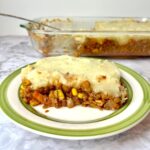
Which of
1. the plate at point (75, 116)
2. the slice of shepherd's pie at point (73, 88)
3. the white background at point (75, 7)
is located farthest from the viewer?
the white background at point (75, 7)

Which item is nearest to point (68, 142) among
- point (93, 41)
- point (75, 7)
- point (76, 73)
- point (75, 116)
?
point (75, 116)

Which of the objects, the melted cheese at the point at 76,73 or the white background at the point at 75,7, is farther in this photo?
the white background at the point at 75,7

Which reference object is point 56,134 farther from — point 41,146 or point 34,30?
point 34,30

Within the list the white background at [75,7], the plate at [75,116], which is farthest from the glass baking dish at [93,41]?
the plate at [75,116]

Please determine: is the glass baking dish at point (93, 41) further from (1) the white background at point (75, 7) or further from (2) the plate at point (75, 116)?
(2) the plate at point (75, 116)

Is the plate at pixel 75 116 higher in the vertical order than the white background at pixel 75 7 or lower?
lower

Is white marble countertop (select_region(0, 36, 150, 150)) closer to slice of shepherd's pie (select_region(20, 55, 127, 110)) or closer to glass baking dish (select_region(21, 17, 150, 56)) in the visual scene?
slice of shepherd's pie (select_region(20, 55, 127, 110))
